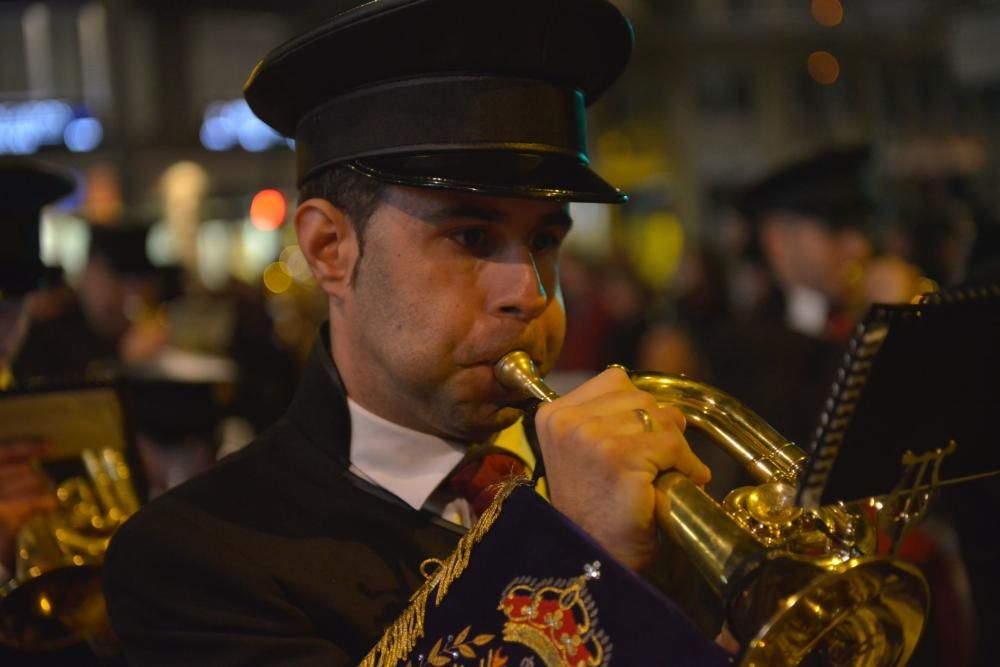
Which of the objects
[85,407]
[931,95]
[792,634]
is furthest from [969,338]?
[931,95]

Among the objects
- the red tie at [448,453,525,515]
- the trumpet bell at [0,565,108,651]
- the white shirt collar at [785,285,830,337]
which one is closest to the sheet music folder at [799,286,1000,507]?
the red tie at [448,453,525,515]

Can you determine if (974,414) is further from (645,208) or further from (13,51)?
(645,208)

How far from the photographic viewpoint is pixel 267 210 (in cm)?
2277

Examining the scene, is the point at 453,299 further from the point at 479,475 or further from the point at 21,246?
the point at 21,246

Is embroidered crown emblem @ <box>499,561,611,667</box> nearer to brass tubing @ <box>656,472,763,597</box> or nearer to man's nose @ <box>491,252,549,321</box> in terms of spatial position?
brass tubing @ <box>656,472,763,597</box>

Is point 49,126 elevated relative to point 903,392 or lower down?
elevated

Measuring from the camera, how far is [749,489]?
1529 millimetres

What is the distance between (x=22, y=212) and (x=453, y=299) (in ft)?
5.42

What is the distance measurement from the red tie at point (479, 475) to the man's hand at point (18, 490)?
1.13 meters

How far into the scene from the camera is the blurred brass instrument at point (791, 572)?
1.25 m

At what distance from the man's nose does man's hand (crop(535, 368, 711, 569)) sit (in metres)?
0.31

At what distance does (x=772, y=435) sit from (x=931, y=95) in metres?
38.0

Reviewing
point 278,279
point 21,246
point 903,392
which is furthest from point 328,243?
point 278,279

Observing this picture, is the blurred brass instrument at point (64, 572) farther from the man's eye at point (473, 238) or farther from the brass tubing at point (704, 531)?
the brass tubing at point (704, 531)
